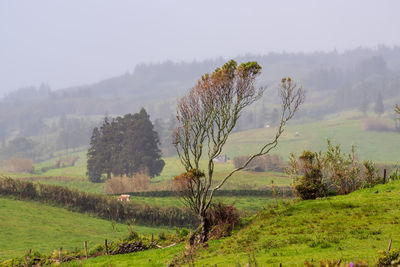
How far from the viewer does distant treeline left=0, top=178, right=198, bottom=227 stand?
50.0 m

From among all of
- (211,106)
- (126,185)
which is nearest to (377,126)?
(126,185)

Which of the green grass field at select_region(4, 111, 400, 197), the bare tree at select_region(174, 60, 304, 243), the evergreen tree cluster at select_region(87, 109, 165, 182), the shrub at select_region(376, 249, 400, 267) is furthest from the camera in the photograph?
the green grass field at select_region(4, 111, 400, 197)

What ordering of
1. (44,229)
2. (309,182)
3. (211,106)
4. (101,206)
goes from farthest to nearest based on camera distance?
(101,206) → (44,229) → (309,182) → (211,106)

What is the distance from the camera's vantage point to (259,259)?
705 inches

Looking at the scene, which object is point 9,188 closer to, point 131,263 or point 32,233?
point 32,233

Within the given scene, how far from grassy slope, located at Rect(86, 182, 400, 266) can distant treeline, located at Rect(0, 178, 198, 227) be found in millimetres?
23556

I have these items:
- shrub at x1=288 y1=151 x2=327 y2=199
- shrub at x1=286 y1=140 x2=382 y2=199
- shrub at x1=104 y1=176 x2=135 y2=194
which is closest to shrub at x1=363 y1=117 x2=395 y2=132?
shrub at x1=104 y1=176 x2=135 y2=194

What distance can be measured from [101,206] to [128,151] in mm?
50413

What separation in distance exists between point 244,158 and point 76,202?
3059 inches

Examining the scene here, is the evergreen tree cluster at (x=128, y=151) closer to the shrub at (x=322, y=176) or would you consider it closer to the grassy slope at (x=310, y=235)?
the shrub at (x=322, y=176)

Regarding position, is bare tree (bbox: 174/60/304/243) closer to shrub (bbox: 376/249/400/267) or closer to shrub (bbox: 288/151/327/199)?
shrub (bbox: 288/151/327/199)

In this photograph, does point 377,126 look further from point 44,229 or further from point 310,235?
point 310,235

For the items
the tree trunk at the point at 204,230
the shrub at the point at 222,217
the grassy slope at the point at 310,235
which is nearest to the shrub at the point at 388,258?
the grassy slope at the point at 310,235

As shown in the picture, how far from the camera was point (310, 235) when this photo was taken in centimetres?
2094
